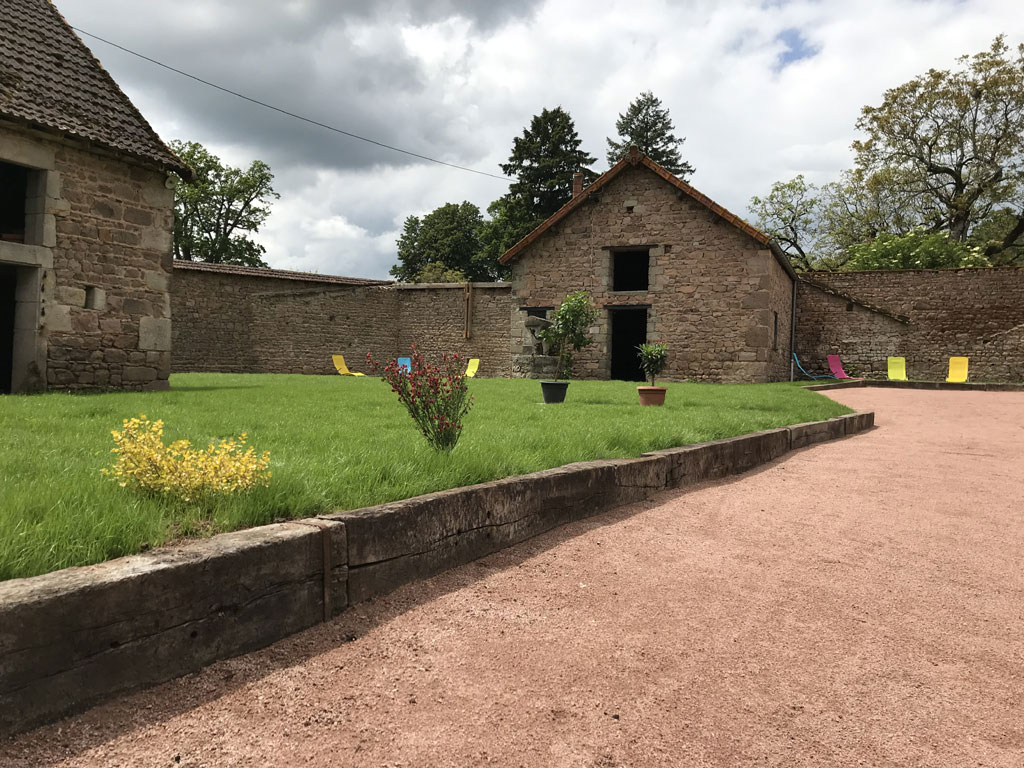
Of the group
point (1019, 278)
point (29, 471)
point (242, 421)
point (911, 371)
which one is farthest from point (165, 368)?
point (1019, 278)

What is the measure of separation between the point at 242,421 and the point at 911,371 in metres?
21.2

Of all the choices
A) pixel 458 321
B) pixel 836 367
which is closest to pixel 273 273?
pixel 458 321

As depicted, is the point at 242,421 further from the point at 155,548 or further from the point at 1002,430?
the point at 1002,430

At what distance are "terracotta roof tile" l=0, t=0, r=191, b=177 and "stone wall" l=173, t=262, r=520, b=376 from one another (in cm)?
1052

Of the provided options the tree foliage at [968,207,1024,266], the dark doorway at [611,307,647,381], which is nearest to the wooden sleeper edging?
the dark doorway at [611,307,647,381]

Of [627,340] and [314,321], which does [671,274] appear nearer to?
[627,340]

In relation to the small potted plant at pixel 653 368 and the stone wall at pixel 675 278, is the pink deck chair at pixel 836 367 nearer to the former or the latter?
the stone wall at pixel 675 278

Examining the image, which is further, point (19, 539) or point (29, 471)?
point (29, 471)

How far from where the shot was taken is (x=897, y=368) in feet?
66.3

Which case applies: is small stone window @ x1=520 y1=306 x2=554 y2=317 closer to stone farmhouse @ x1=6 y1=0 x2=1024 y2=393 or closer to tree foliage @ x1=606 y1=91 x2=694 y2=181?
stone farmhouse @ x1=6 y1=0 x2=1024 y2=393

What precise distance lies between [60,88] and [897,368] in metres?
21.9

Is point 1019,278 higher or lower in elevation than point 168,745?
higher

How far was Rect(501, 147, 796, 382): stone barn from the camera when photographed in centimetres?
1755

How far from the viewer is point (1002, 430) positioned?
29.5ft
